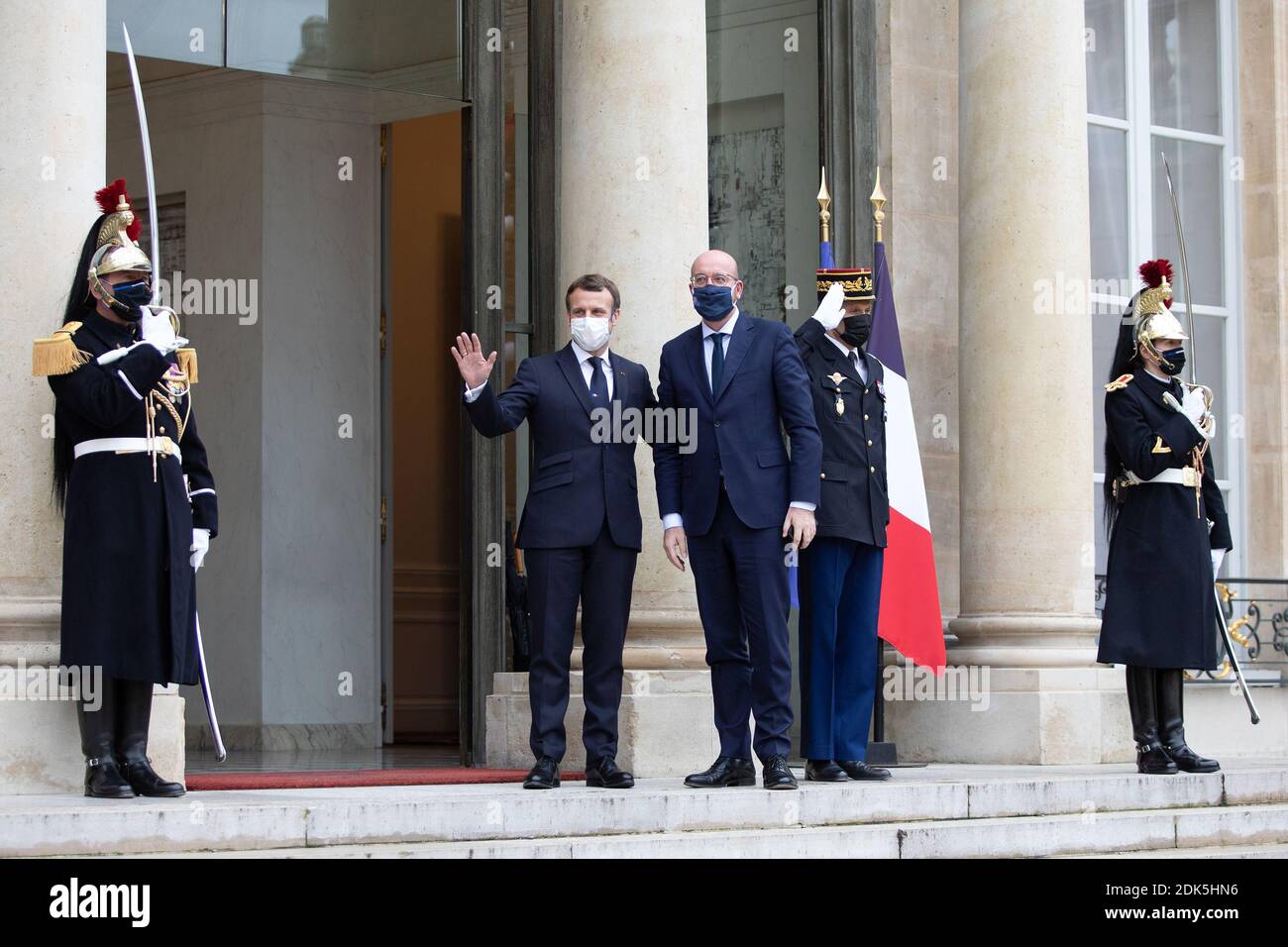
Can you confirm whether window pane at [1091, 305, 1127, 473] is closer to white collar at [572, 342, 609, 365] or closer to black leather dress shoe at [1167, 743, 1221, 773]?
black leather dress shoe at [1167, 743, 1221, 773]

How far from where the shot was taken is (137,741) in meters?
7.69

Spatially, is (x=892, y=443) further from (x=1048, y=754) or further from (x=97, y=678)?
(x=97, y=678)

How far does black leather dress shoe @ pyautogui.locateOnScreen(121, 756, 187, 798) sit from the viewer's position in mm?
7586

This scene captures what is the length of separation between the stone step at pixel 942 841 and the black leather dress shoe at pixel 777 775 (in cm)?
25

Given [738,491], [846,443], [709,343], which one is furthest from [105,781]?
[846,443]

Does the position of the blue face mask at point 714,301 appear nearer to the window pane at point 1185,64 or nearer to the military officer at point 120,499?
the military officer at point 120,499

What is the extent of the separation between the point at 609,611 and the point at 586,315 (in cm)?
117

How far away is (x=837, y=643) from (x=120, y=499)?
120 inches

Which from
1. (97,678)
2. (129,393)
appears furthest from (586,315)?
(97,678)

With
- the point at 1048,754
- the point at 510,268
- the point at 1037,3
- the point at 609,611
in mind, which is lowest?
the point at 1048,754

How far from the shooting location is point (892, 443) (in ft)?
33.4

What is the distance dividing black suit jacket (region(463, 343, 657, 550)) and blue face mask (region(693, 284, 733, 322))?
Answer: 1.37ft

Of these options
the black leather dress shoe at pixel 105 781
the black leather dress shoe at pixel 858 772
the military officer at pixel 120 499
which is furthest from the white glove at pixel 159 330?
the black leather dress shoe at pixel 858 772
